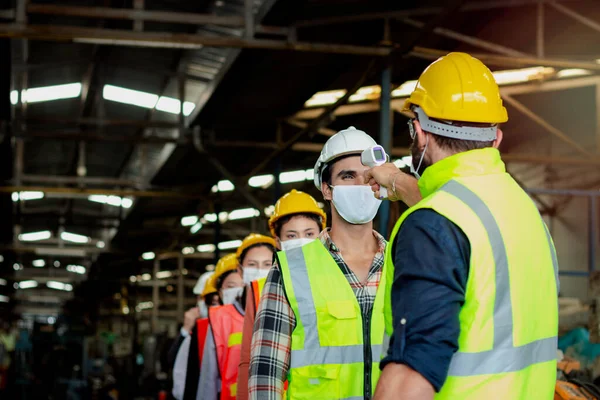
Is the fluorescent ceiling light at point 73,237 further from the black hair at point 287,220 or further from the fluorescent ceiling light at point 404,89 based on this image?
the black hair at point 287,220

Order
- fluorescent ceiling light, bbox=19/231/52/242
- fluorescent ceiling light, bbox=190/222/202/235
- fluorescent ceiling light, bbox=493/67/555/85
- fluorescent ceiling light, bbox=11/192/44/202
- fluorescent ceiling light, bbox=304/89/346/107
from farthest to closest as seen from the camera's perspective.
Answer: fluorescent ceiling light, bbox=19/231/52/242 < fluorescent ceiling light, bbox=11/192/44/202 < fluorescent ceiling light, bbox=190/222/202/235 < fluorescent ceiling light, bbox=493/67/555/85 < fluorescent ceiling light, bbox=304/89/346/107

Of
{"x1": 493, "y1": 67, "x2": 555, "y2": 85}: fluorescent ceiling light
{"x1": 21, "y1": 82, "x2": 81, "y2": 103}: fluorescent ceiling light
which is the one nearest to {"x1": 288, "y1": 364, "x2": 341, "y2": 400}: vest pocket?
{"x1": 493, "y1": 67, "x2": 555, "y2": 85}: fluorescent ceiling light

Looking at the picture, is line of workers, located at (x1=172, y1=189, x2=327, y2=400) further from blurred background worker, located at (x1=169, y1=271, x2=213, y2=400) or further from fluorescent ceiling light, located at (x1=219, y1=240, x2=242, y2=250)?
fluorescent ceiling light, located at (x1=219, y1=240, x2=242, y2=250)

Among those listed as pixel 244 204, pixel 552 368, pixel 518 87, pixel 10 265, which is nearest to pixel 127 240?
pixel 244 204

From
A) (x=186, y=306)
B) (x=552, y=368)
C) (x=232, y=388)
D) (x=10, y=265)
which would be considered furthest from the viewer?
(x=186, y=306)

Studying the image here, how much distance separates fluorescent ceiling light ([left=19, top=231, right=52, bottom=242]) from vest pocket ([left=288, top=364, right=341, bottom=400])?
25.9 m

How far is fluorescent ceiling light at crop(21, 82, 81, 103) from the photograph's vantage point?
561 inches

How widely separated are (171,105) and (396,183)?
12.5 meters

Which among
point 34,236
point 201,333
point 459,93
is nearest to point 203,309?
point 201,333

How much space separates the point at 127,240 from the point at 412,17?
51.5 feet

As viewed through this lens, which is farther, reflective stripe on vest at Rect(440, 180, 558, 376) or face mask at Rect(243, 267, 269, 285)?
face mask at Rect(243, 267, 269, 285)

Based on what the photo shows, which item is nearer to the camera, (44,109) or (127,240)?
(44,109)

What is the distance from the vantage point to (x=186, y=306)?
40.8 meters

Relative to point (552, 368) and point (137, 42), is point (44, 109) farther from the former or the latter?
point (552, 368)
